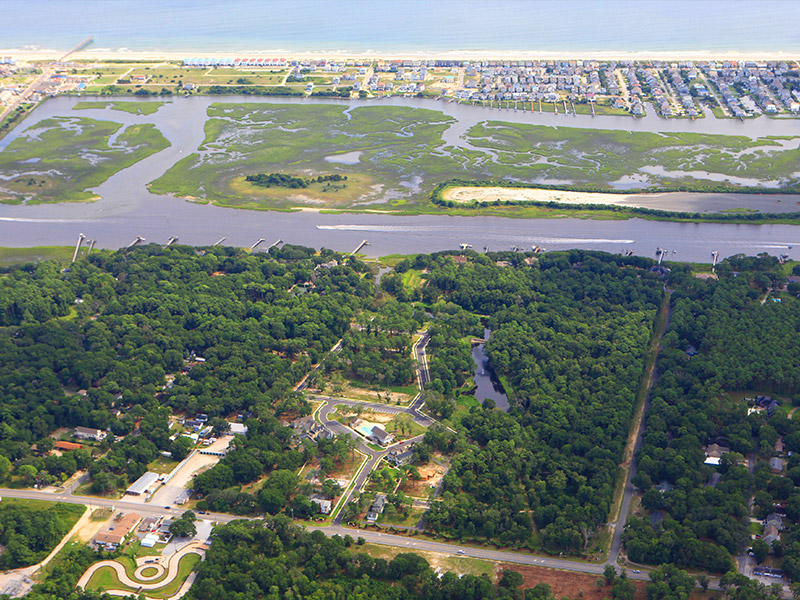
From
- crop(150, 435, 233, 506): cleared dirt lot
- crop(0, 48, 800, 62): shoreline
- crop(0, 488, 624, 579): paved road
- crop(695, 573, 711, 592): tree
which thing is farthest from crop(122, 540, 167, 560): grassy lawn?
crop(0, 48, 800, 62): shoreline

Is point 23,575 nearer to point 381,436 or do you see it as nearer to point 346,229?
point 381,436

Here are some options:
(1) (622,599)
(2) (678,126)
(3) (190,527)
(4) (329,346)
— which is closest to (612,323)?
(4) (329,346)

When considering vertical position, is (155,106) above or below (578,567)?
above

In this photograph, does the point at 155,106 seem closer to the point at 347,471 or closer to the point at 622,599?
the point at 347,471

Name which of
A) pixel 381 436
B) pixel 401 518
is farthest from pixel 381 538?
→ pixel 381 436

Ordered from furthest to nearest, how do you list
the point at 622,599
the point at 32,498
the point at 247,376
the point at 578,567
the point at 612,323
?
the point at 612,323 < the point at 247,376 < the point at 32,498 < the point at 578,567 < the point at 622,599

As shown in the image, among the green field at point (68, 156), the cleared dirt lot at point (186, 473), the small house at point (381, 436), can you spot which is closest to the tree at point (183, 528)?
the cleared dirt lot at point (186, 473)
